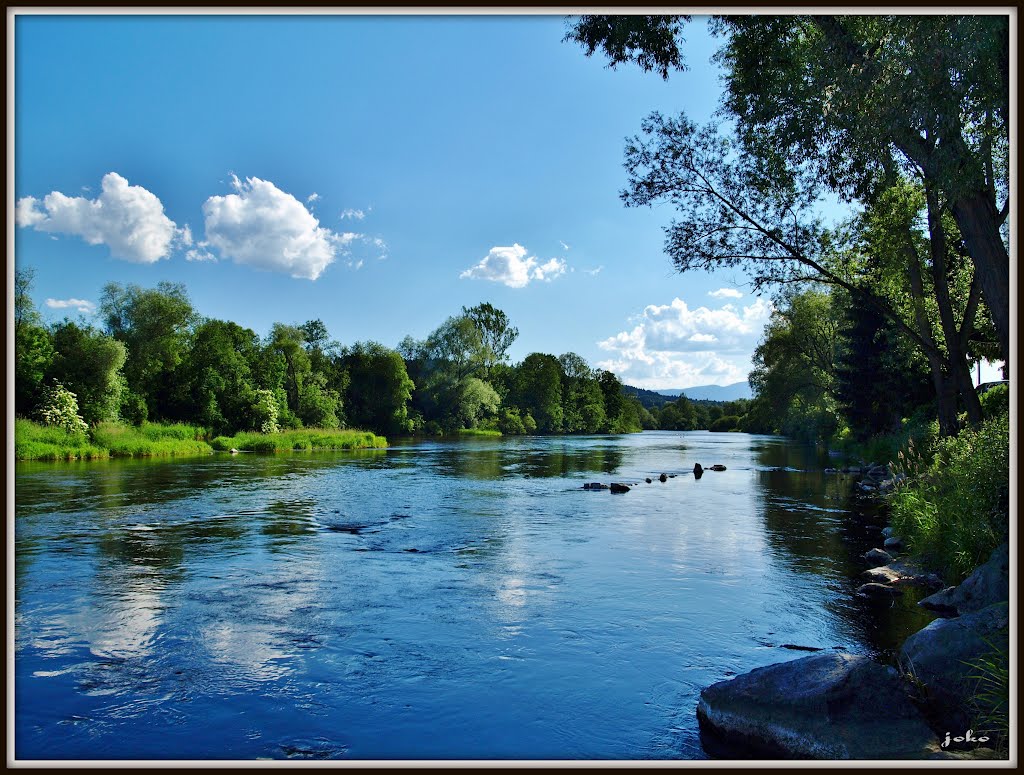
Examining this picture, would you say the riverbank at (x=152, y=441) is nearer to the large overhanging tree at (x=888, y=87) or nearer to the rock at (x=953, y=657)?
the large overhanging tree at (x=888, y=87)

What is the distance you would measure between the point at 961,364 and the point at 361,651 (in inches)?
607

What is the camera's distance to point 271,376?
58.8 meters

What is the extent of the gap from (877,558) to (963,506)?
2.28 metres

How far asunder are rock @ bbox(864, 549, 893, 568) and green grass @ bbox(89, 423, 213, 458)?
116 ft

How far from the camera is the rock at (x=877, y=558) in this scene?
12123 mm

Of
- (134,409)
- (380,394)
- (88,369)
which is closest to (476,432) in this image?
(380,394)

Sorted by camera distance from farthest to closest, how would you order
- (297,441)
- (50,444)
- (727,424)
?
1. (727,424)
2. (297,441)
3. (50,444)

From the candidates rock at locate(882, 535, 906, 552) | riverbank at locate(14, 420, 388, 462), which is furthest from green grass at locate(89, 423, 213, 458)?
rock at locate(882, 535, 906, 552)

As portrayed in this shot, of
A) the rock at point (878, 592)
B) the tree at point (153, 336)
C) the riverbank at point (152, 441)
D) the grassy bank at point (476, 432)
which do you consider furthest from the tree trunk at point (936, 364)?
the grassy bank at point (476, 432)

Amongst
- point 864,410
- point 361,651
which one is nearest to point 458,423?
point 864,410

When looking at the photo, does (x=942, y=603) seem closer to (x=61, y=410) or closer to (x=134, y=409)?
(x=61, y=410)

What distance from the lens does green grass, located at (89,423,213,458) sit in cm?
3553

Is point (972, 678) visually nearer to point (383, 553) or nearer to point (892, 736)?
point (892, 736)

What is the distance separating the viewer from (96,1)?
451 cm
